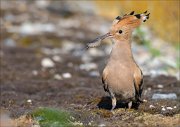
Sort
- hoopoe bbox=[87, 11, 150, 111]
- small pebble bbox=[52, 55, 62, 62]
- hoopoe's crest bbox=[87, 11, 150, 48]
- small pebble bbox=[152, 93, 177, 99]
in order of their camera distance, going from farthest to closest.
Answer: small pebble bbox=[52, 55, 62, 62], small pebble bbox=[152, 93, 177, 99], hoopoe's crest bbox=[87, 11, 150, 48], hoopoe bbox=[87, 11, 150, 111]

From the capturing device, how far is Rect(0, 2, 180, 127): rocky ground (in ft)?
25.8

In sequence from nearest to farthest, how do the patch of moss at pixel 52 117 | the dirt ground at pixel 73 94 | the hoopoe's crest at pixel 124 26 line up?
the patch of moss at pixel 52 117 → the dirt ground at pixel 73 94 → the hoopoe's crest at pixel 124 26

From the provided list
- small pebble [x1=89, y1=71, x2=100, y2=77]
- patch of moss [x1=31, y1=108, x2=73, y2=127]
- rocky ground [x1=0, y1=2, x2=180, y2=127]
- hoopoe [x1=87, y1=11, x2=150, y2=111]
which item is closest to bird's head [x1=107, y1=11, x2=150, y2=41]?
hoopoe [x1=87, y1=11, x2=150, y2=111]

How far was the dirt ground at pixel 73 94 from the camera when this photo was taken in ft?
24.3

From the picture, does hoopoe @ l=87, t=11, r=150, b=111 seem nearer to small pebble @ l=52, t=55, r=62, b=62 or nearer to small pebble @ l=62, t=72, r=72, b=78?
small pebble @ l=62, t=72, r=72, b=78

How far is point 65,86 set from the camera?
11641mm

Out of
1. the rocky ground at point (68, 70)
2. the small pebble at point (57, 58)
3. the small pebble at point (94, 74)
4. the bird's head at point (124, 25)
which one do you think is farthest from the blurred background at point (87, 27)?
the bird's head at point (124, 25)

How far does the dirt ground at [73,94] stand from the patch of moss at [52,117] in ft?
0.63

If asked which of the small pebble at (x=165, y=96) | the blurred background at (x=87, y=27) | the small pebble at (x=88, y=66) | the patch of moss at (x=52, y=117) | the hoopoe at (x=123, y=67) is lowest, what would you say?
the patch of moss at (x=52, y=117)

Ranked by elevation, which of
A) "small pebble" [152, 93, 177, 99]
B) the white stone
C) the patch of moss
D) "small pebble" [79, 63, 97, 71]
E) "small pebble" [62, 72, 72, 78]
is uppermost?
the white stone

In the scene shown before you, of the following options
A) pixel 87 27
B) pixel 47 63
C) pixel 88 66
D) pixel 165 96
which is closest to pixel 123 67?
pixel 165 96

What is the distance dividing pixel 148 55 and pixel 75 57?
71.0 inches

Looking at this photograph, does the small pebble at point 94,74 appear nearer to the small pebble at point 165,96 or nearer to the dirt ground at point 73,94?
the dirt ground at point 73,94

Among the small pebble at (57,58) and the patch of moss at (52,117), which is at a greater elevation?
the small pebble at (57,58)
